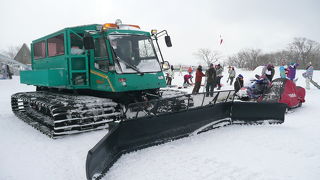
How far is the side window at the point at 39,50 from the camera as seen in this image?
318 inches

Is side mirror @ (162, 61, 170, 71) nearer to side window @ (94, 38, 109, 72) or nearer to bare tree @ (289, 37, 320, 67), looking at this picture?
side window @ (94, 38, 109, 72)

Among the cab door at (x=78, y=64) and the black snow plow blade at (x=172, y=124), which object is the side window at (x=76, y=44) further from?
the black snow plow blade at (x=172, y=124)

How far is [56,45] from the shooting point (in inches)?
281

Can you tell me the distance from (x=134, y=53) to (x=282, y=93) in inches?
193

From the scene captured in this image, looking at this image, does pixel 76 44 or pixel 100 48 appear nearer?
pixel 100 48

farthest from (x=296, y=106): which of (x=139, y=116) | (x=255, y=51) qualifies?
(x=255, y=51)

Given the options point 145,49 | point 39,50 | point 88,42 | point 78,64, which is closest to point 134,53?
point 145,49

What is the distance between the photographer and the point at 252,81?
9266mm

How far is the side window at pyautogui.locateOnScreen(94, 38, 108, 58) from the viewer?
20.4 feet

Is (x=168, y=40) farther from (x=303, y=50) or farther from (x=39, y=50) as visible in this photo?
(x=303, y=50)

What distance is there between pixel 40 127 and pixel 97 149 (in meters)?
3.48

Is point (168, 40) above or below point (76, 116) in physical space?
above

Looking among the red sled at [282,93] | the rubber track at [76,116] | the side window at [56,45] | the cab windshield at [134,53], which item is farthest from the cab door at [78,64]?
the red sled at [282,93]

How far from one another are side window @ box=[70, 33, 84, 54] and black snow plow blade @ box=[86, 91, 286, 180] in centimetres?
325
